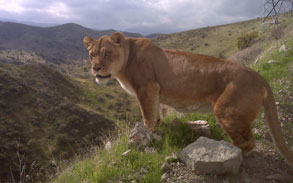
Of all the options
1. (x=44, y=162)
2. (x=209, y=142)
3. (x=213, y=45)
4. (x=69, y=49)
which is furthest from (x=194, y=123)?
(x=69, y=49)

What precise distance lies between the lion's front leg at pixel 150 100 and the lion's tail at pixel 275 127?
241 centimetres

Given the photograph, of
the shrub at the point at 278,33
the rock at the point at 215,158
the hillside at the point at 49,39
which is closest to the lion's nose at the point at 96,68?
the rock at the point at 215,158

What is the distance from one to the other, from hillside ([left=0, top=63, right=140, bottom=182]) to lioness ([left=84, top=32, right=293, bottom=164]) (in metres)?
10.8

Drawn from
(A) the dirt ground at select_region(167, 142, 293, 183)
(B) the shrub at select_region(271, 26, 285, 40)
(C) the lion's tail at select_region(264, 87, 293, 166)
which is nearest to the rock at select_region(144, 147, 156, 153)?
(A) the dirt ground at select_region(167, 142, 293, 183)

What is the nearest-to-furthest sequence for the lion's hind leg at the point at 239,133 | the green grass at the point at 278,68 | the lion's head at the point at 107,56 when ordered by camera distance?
the lion's hind leg at the point at 239,133, the lion's head at the point at 107,56, the green grass at the point at 278,68

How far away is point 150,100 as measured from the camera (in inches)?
214

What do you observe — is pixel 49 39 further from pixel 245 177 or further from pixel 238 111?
pixel 245 177

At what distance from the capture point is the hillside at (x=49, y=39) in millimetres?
144250

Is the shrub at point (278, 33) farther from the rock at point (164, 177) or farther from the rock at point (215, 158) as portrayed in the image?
the rock at point (164, 177)

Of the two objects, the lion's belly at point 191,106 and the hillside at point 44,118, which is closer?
the lion's belly at point 191,106

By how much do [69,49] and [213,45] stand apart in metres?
112

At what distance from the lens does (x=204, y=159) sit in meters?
4.15

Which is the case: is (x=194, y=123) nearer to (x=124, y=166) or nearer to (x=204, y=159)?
(x=204, y=159)

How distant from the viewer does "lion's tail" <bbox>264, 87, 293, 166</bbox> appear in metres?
4.49
